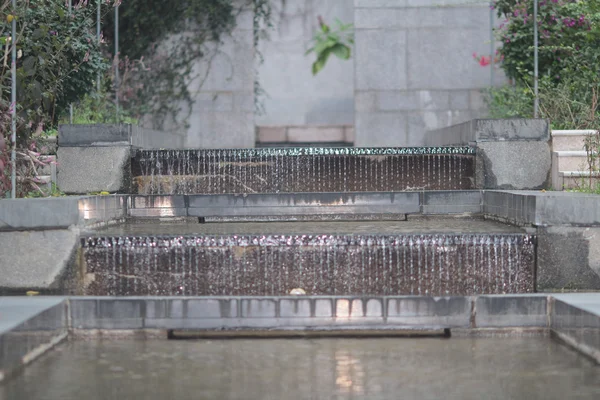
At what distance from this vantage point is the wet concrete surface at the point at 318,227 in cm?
809

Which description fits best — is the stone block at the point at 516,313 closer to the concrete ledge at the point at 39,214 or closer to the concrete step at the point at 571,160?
the concrete ledge at the point at 39,214

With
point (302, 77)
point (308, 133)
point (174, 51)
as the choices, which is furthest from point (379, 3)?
point (302, 77)

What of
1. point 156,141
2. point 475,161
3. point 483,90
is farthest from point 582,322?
point 483,90

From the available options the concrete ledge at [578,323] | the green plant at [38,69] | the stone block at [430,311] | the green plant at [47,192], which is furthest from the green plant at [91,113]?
the concrete ledge at [578,323]

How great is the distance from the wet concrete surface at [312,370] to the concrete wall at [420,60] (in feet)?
33.8

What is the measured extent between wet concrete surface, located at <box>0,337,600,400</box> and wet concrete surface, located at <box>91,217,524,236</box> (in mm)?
1572

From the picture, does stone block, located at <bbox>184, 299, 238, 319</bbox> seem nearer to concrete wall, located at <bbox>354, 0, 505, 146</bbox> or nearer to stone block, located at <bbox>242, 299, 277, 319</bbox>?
stone block, located at <bbox>242, 299, 277, 319</bbox>

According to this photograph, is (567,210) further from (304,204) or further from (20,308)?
(20,308)

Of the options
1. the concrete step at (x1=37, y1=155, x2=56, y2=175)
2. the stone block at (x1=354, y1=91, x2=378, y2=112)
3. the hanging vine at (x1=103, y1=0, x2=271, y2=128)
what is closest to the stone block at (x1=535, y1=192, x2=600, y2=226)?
Result: the concrete step at (x1=37, y1=155, x2=56, y2=175)

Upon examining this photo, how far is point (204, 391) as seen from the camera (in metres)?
5.18

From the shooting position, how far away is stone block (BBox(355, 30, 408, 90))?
652 inches

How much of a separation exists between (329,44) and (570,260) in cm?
1464

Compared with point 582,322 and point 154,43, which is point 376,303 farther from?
point 154,43

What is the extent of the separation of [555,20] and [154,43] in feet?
23.5
